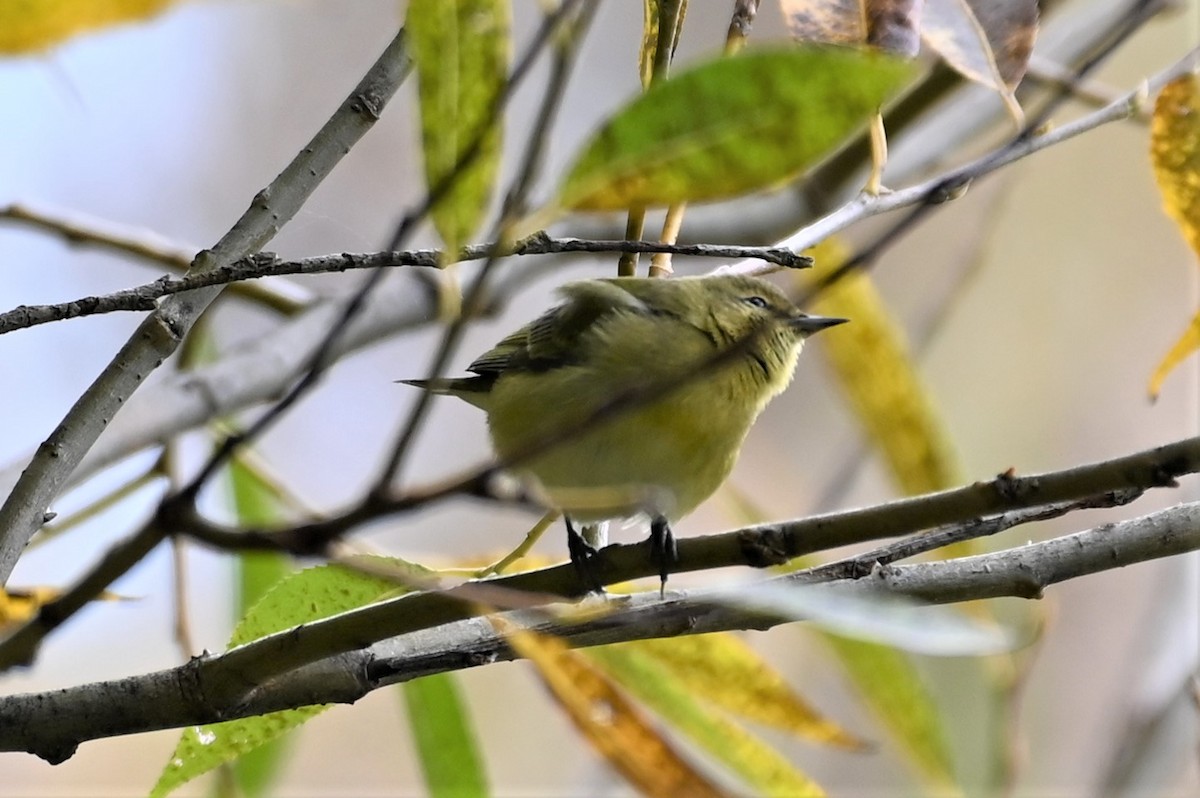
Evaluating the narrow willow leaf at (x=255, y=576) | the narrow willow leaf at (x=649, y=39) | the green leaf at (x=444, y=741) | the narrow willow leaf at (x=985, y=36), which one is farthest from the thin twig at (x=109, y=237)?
the narrow willow leaf at (x=985, y=36)

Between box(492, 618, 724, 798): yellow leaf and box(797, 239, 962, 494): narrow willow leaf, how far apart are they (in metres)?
0.42

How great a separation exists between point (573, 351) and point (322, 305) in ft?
0.75

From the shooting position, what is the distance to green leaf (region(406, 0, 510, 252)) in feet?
1.38

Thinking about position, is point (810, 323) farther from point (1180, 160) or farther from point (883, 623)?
point (883, 623)

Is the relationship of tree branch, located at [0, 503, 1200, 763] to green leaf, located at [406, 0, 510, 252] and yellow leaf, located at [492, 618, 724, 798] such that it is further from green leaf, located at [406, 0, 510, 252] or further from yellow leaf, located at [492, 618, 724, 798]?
green leaf, located at [406, 0, 510, 252]

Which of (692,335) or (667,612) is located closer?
(667,612)

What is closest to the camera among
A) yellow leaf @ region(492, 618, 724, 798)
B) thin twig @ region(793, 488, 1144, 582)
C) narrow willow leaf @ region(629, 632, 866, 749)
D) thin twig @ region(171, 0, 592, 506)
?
thin twig @ region(171, 0, 592, 506)

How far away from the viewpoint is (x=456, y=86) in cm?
42

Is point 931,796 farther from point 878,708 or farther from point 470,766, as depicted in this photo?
point 470,766

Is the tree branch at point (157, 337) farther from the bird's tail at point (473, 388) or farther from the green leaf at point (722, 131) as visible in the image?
the bird's tail at point (473, 388)

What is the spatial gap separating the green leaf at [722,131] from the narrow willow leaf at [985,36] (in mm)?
220

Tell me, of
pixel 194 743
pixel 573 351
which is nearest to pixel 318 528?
pixel 194 743

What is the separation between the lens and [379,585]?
66cm

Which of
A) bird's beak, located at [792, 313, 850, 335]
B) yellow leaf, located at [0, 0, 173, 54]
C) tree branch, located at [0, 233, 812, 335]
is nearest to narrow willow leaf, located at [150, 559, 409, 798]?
tree branch, located at [0, 233, 812, 335]
